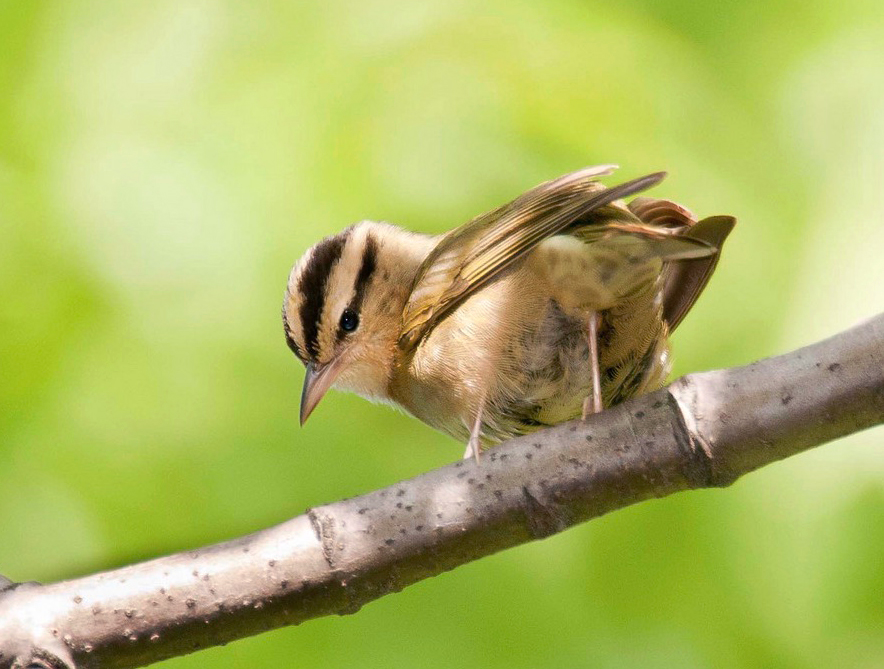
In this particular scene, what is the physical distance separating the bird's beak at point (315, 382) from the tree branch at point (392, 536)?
100cm

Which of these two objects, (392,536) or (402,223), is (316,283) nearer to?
(402,223)

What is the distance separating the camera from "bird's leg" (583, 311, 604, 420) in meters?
3.49

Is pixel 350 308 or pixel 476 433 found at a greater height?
pixel 350 308

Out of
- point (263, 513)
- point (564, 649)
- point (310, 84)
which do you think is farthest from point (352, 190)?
point (564, 649)

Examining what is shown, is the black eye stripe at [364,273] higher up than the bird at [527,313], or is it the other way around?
the black eye stripe at [364,273]

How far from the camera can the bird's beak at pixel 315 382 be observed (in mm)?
3859

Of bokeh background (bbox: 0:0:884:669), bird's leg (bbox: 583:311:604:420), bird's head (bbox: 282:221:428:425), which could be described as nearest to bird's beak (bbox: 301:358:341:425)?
bird's head (bbox: 282:221:428:425)

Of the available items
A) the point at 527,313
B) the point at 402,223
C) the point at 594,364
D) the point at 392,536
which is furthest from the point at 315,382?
the point at 392,536

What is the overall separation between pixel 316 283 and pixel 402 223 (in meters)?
0.42

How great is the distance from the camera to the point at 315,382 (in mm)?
3951

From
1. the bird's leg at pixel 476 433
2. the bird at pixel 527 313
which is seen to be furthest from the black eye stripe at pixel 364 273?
the bird's leg at pixel 476 433

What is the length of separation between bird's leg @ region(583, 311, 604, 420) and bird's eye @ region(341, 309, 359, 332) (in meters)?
1.05

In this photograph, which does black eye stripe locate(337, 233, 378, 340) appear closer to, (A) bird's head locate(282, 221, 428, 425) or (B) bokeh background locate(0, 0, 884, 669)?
(A) bird's head locate(282, 221, 428, 425)

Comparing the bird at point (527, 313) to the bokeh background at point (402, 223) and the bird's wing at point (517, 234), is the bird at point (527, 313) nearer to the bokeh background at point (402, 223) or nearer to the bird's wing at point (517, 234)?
the bird's wing at point (517, 234)
